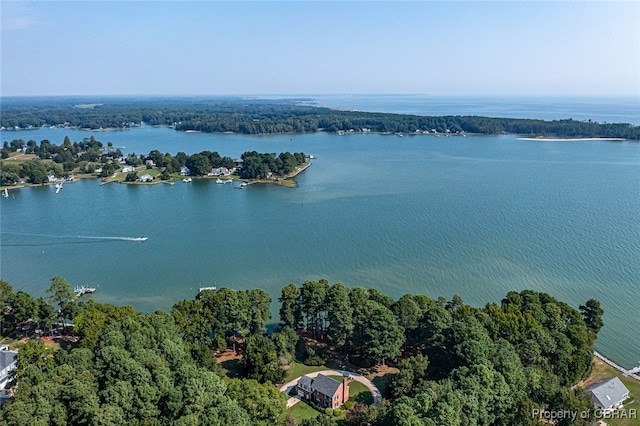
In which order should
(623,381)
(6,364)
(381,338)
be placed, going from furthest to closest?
(381,338), (623,381), (6,364)

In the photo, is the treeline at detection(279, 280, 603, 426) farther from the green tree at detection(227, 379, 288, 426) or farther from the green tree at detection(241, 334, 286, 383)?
the green tree at detection(227, 379, 288, 426)

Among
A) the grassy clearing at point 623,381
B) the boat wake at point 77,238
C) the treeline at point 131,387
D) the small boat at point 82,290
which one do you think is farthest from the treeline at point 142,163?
the grassy clearing at point 623,381

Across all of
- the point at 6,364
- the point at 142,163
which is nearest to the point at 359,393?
the point at 6,364

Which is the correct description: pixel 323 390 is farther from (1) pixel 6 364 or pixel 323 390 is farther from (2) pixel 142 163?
(2) pixel 142 163

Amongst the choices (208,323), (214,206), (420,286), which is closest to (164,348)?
(208,323)

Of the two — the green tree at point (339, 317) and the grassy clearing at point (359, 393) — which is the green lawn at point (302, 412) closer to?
the grassy clearing at point (359, 393)

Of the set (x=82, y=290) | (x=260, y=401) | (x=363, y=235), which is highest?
(x=363, y=235)
